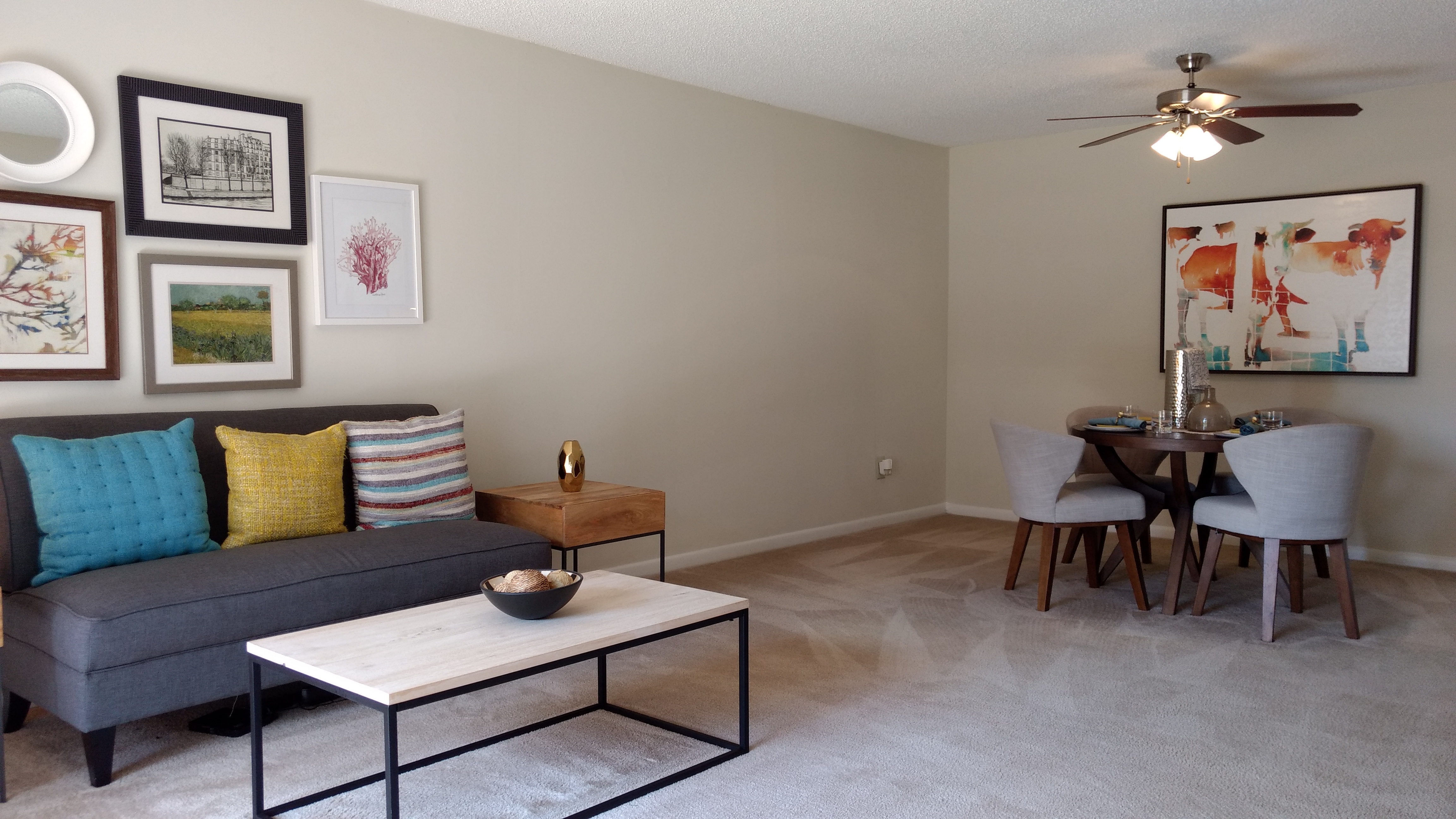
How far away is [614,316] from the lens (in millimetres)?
4766

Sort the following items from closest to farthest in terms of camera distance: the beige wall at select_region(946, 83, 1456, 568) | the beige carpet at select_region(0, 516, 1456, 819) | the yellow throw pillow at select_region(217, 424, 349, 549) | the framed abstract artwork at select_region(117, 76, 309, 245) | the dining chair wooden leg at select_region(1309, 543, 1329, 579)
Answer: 1. the beige carpet at select_region(0, 516, 1456, 819)
2. the yellow throw pillow at select_region(217, 424, 349, 549)
3. the framed abstract artwork at select_region(117, 76, 309, 245)
4. the dining chair wooden leg at select_region(1309, 543, 1329, 579)
5. the beige wall at select_region(946, 83, 1456, 568)

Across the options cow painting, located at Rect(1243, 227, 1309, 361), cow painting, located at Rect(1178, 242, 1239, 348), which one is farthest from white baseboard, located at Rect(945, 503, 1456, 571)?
cow painting, located at Rect(1178, 242, 1239, 348)

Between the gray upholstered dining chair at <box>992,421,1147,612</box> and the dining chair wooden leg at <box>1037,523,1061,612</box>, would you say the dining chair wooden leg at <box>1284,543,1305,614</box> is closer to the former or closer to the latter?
the gray upholstered dining chair at <box>992,421,1147,612</box>

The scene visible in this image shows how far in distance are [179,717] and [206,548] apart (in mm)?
505

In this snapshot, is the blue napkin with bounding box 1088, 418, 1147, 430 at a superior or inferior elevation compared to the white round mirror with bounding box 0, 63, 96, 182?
inferior

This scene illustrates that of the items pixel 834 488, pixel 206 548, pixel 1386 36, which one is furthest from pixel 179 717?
pixel 1386 36

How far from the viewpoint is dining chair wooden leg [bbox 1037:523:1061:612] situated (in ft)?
13.8

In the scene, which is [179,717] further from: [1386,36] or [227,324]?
[1386,36]

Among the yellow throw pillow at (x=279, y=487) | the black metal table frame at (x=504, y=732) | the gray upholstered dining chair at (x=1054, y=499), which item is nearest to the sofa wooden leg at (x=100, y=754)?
the black metal table frame at (x=504, y=732)

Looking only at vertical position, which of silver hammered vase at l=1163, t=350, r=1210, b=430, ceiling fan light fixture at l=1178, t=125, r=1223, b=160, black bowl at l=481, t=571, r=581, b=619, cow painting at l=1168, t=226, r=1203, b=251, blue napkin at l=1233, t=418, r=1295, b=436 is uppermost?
ceiling fan light fixture at l=1178, t=125, r=1223, b=160

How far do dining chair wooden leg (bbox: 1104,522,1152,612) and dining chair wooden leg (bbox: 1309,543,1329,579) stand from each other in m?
1.16

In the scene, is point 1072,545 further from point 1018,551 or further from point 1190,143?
point 1190,143

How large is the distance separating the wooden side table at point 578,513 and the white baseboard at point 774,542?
1.79 feet

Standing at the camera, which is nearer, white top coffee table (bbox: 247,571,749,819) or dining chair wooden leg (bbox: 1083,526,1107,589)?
white top coffee table (bbox: 247,571,749,819)
